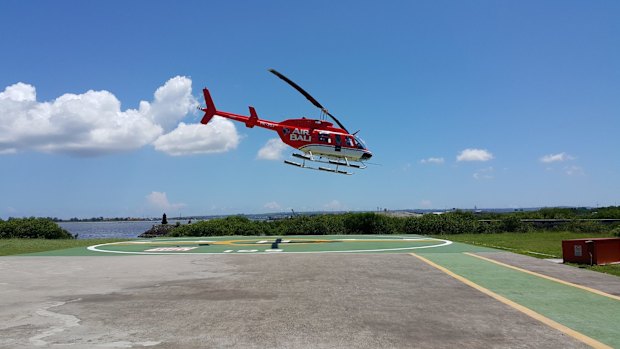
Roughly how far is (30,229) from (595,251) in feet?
110

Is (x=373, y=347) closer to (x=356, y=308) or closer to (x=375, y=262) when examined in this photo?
(x=356, y=308)

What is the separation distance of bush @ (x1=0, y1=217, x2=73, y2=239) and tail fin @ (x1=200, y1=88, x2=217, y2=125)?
1348 cm

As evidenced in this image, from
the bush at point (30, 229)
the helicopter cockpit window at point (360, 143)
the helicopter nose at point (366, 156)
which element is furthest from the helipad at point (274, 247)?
the bush at point (30, 229)

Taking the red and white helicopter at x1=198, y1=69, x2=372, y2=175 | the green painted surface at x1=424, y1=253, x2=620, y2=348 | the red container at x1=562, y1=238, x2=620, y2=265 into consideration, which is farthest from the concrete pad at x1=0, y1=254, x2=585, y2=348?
the red and white helicopter at x1=198, y1=69, x2=372, y2=175

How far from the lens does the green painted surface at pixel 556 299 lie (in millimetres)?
6512

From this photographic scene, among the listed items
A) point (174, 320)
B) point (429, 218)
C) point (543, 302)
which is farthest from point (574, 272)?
point (429, 218)

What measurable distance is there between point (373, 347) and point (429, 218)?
29.6 metres

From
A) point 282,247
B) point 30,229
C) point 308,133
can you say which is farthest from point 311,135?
point 30,229

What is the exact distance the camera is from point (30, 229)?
31.4 meters

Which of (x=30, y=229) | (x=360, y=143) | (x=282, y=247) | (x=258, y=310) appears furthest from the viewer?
(x=30, y=229)

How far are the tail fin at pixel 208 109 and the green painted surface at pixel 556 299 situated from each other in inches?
807

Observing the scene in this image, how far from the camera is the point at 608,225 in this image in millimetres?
34219

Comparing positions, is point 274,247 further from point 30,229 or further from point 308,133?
point 30,229

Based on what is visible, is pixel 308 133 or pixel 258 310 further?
pixel 308 133
